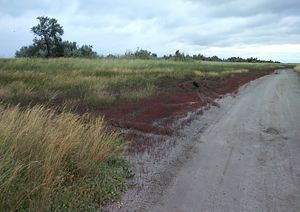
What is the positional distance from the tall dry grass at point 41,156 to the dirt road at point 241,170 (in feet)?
4.41

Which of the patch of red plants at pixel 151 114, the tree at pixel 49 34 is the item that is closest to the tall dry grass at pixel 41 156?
the patch of red plants at pixel 151 114

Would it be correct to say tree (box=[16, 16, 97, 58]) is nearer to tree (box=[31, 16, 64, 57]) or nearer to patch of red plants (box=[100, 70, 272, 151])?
tree (box=[31, 16, 64, 57])

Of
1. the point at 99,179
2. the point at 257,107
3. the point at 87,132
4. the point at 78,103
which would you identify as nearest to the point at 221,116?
the point at 257,107

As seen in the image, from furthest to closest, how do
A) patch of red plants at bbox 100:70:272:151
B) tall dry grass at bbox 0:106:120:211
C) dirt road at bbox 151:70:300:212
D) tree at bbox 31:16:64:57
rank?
tree at bbox 31:16:64:57
patch of red plants at bbox 100:70:272:151
dirt road at bbox 151:70:300:212
tall dry grass at bbox 0:106:120:211

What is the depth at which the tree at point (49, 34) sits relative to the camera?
56.8 m

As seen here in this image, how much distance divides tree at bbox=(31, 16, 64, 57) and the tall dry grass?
52.3 m

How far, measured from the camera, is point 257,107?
593 inches

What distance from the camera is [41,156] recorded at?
219 inches

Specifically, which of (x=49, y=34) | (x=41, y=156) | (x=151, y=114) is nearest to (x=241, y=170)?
(x=41, y=156)

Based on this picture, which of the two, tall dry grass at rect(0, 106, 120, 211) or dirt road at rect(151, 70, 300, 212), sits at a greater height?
tall dry grass at rect(0, 106, 120, 211)

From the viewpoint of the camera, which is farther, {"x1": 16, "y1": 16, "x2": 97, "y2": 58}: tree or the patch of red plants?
{"x1": 16, "y1": 16, "x2": 97, "y2": 58}: tree

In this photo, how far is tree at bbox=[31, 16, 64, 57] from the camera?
5684cm

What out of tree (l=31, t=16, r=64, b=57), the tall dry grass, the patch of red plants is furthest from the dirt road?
tree (l=31, t=16, r=64, b=57)

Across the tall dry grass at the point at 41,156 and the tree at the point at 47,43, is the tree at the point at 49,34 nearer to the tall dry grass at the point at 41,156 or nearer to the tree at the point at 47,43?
the tree at the point at 47,43
